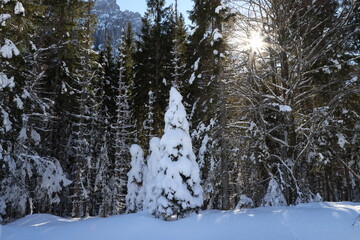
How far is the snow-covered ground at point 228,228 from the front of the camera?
5672 mm

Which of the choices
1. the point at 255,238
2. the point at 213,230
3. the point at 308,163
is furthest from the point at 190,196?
the point at 308,163

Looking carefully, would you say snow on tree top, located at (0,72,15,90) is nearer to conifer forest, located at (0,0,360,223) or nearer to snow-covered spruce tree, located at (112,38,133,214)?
conifer forest, located at (0,0,360,223)

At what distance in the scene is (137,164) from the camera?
1722cm

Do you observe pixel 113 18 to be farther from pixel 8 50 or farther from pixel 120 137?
pixel 8 50

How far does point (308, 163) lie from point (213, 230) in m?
8.82

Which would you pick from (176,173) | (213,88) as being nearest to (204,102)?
(213,88)

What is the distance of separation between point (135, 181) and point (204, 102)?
8120mm

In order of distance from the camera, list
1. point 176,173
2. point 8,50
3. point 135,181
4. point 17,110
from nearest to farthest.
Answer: point 8,50, point 176,173, point 17,110, point 135,181

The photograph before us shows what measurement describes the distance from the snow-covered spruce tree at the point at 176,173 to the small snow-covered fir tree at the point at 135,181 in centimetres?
794

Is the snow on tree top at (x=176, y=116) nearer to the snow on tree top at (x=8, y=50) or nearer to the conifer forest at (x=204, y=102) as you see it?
the conifer forest at (x=204, y=102)

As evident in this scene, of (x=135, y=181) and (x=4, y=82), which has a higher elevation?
(x=4, y=82)

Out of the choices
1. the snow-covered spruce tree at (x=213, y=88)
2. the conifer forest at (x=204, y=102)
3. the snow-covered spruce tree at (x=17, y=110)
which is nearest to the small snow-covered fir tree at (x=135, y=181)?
the conifer forest at (x=204, y=102)

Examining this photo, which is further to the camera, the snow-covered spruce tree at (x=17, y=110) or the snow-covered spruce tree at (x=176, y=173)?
the snow-covered spruce tree at (x=17, y=110)

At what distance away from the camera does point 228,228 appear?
665cm
